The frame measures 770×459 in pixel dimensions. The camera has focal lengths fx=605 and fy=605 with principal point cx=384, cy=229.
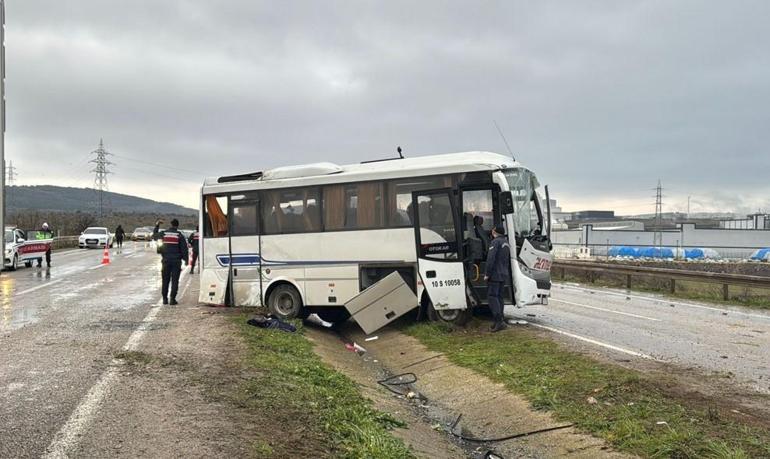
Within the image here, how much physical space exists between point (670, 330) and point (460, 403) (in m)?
6.12

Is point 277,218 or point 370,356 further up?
point 277,218

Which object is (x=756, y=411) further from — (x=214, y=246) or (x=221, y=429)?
(x=214, y=246)

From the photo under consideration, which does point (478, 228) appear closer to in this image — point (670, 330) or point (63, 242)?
point (670, 330)

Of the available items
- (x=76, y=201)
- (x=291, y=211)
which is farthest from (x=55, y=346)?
(x=76, y=201)

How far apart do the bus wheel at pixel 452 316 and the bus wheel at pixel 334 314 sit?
2.22 m

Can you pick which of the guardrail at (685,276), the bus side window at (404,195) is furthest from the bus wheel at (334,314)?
the guardrail at (685,276)

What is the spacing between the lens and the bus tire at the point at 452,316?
1152 centimetres

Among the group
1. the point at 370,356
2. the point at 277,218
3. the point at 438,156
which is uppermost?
the point at 438,156

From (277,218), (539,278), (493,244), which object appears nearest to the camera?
(493,244)

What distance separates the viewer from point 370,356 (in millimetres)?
11180

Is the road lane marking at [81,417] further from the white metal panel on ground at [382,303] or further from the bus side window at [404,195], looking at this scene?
the bus side window at [404,195]

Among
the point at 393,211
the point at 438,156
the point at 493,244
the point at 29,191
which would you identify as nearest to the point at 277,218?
the point at 393,211

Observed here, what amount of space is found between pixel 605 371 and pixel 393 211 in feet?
17.7

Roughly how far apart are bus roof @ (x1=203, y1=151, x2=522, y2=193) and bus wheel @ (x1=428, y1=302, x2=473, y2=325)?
2.63m
